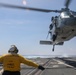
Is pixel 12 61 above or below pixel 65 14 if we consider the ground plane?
below

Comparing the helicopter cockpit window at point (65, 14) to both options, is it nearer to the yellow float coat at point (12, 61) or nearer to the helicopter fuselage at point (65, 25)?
the helicopter fuselage at point (65, 25)

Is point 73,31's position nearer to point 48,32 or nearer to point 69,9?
point 69,9

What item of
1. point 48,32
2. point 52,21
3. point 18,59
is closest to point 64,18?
point 52,21

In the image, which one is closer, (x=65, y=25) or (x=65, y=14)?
(x=65, y=25)

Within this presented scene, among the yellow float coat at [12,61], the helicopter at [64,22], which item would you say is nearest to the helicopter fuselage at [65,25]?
the helicopter at [64,22]

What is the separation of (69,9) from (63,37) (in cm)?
558

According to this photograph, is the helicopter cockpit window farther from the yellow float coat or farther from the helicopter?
the yellow float coat

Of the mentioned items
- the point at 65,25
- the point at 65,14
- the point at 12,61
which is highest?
the point at 65,14

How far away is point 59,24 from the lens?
33.5 m

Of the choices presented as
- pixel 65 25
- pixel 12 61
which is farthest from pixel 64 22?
pixel 12 61

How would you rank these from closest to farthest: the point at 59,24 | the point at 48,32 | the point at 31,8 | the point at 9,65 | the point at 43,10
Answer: the point at 9,65 → the point at 31,8 → the point at 43,10 → the point at 59,24 → the point at 48,32

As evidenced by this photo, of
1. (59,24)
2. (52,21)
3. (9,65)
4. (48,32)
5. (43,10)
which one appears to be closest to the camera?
(9,65)

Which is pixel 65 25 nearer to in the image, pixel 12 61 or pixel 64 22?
pixel 64 22

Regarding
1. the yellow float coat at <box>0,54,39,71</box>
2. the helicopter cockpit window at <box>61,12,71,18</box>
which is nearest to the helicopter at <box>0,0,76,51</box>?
the helicopter cockpit window at <box>61,12,71,18</box>
